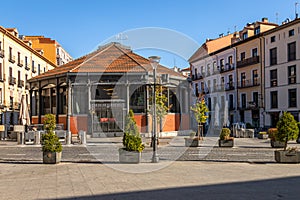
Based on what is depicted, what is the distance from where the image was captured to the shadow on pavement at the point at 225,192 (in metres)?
6.56

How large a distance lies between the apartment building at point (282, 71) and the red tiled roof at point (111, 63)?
44.6 feet

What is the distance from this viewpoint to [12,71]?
38500 millimetres

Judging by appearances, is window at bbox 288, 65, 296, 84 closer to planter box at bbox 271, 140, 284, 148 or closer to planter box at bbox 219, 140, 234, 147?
planter box at bbox 271, 140, 284, 148

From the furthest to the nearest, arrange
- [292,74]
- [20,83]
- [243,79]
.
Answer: [243,79] → [20,83] → [292,74]

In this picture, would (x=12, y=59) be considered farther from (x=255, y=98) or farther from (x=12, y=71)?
(x=255, y=98)

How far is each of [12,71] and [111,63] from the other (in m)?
17.6

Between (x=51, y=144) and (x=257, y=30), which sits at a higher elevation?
(x=257, y=30)

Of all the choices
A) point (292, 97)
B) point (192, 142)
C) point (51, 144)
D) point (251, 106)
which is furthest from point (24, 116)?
point (251, 106)

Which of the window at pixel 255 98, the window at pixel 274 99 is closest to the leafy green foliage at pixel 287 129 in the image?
the window at pixel 274 99

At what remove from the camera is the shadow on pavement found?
21.5 ft

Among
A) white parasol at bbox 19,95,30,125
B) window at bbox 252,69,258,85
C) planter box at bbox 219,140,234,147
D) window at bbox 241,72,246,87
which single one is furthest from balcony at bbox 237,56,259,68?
white parasol at bbox 19,95,30,125

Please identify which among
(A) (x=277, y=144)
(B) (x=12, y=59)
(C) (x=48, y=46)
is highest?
(C) (x=48, y=46)

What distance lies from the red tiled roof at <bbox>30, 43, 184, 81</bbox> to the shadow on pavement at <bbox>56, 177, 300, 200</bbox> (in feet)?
58.5

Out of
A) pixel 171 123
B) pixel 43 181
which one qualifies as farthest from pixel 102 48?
pixel 43 181
